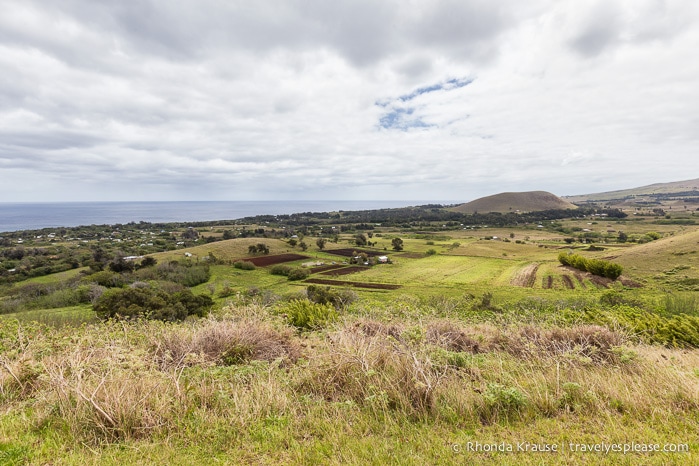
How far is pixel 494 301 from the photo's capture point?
143 ft

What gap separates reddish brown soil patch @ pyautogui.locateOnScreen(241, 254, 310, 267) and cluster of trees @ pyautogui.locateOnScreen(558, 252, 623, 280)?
65437 millimetres

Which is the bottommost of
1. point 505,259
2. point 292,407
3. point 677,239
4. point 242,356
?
point 505,259

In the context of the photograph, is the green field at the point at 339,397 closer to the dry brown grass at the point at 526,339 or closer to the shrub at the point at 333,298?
the dry brown grass at the point at 526,339

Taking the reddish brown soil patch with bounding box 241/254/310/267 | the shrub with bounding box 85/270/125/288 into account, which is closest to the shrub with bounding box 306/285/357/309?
the reddish brown soil patch with bounding box 241/254/310/267

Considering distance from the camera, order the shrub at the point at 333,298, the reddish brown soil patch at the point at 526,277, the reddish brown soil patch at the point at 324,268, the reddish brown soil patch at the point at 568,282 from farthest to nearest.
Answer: the reddish brown soil patch at the point at 324,268
the reddish brown soil patch at the point at 526,277
the reddish brown soil patch at the point at 568,282
the shrub at the point at 333,298

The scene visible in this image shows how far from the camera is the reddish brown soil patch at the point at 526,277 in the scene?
185 feet

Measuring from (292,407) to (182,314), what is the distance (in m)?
34.2

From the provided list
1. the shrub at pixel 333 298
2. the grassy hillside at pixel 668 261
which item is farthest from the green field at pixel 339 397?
the grassy hillside at pixel 668 261

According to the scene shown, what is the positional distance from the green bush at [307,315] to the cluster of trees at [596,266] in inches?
2636

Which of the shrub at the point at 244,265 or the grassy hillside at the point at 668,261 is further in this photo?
the shrub at the point at 244,265

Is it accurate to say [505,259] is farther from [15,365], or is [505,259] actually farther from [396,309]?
[15,365]

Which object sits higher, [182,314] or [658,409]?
[658,409]

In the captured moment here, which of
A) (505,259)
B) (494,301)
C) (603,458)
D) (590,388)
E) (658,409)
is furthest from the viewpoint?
(505,259)

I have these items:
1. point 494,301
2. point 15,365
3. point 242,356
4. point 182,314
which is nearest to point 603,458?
point 242,356
